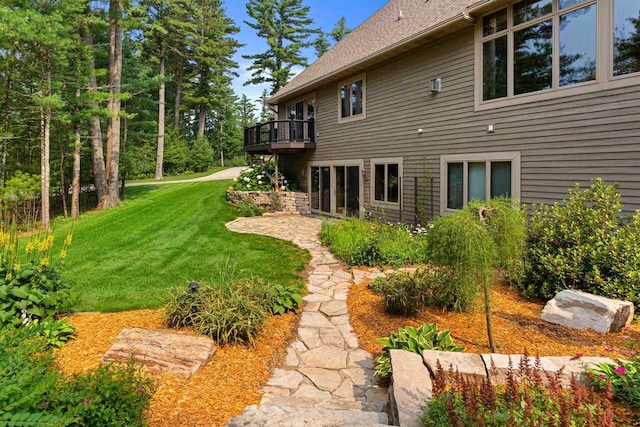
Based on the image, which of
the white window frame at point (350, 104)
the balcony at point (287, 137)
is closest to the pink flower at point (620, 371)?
the white window frame at point (350, 104)

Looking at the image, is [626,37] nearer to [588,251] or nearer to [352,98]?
[588,251]

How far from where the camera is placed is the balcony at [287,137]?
1425 centimetres

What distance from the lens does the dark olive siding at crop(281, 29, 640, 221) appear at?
5.75 meters

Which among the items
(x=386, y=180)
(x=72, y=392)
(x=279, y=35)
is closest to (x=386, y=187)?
(x=386, y=180)

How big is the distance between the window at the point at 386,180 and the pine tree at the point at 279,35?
27.2 m

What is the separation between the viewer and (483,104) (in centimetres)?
771

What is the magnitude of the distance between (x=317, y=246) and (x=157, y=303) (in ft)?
15.0

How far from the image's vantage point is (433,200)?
9023mm

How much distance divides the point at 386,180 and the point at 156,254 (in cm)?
642

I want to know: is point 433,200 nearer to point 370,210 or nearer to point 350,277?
point 370,210

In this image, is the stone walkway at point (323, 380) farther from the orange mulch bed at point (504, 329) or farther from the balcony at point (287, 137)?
the balcony at point (287, 137)

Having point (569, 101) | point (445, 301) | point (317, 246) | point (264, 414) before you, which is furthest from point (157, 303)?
point (569, 101)

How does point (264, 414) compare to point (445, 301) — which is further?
point (445, 301)

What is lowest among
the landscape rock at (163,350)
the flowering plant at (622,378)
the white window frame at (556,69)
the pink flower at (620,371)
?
the landscape rock at (163,350)
